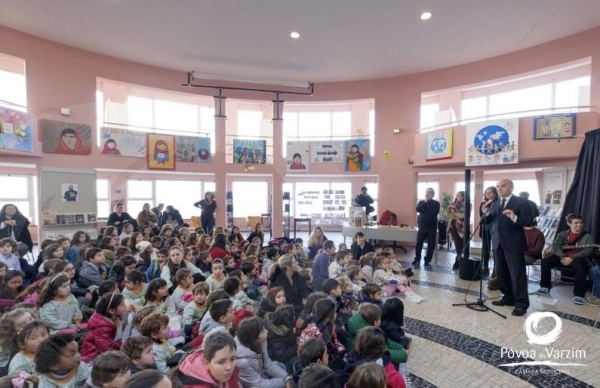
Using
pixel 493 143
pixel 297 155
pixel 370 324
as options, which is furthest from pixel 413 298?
pixel 297 155

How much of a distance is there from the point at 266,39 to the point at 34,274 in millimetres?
6677

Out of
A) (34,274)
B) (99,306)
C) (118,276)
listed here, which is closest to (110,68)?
(34,274)

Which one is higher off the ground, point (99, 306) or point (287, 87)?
point (287, 87)

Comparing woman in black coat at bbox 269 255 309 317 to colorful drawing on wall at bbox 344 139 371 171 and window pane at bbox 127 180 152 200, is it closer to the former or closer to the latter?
colorful drawing on wall at bbox 344 139 371 171

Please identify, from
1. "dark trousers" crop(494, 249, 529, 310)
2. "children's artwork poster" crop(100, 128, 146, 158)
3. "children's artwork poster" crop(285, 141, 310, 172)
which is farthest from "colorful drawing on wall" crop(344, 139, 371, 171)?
"children's artwork poster" crop(100, 128, 146, 158)

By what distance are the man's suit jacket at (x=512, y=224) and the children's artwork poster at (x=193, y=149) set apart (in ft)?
27.1

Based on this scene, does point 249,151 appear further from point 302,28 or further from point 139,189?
point 139,189

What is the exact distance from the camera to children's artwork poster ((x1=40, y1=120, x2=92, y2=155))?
7.61 m

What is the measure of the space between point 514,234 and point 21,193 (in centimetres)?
1405

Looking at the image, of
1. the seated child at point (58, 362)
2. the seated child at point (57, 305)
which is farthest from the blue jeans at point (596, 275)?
the seated child at point (57, 305)

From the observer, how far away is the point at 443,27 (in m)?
7.03

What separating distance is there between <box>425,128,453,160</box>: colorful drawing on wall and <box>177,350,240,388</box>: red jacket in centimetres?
842

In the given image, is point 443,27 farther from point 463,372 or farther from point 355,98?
point 463,372

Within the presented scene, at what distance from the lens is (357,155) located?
34.6 ft
